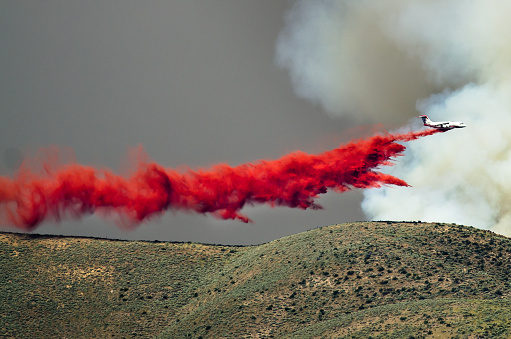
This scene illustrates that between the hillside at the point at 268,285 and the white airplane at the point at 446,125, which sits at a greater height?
the white airplane at the point at 446,125

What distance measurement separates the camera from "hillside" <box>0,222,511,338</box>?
5221 inches

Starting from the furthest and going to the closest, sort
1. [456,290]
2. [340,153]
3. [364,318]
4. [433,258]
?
[340,153], [433,258], [456,290], [364,318]

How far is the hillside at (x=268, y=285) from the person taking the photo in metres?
133

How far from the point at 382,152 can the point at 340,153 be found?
8172mm

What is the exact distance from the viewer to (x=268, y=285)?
15012 centimetres

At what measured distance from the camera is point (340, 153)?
16488cm

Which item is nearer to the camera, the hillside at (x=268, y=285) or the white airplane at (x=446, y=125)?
the hillside at (x=268, y=285)

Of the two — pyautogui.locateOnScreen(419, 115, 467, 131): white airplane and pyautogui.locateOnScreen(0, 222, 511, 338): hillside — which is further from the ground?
pyautogui.locateOnScreen(419, 115, 467, 131): white airplane

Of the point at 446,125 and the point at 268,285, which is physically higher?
the point at 446,125

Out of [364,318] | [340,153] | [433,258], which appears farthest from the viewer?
[340,153]

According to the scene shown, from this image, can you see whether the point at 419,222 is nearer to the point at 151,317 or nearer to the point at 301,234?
the point at 301,234

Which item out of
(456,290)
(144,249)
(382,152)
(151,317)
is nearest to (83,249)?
(144,249)

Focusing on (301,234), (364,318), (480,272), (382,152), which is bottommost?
(364,318)

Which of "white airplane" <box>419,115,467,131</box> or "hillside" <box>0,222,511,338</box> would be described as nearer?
"hillside" <box>0,222,511,338</box>
